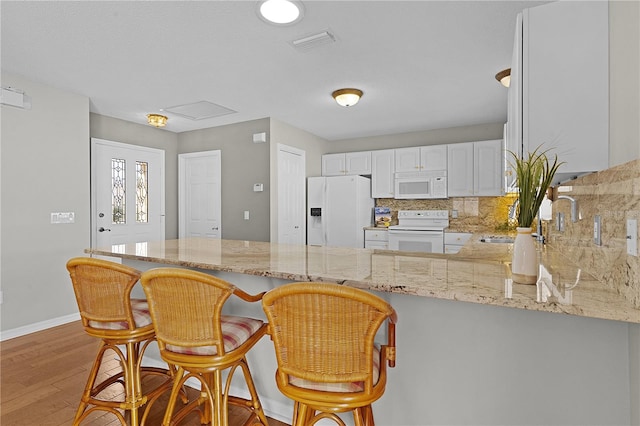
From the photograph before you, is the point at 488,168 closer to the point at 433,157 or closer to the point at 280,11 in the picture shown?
the point at 433,157

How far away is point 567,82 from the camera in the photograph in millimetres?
1479

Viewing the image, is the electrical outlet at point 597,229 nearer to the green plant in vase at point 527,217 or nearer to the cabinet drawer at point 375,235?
the green plant in vase at point 527,217

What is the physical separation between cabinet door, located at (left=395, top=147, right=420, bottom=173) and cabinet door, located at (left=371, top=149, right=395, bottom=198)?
9cm

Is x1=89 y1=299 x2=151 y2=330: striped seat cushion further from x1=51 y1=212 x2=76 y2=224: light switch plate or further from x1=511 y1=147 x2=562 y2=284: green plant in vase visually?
x1=51 y1=212 x2=76 y2=224: light switch plate

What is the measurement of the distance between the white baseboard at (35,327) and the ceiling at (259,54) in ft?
6.97

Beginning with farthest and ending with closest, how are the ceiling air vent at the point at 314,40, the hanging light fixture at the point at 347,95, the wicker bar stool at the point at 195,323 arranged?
the hanging light fixture at the point at 347,95, the ceiling air vent at the point at 314,40, the wicker bar stool at the point at 195,323

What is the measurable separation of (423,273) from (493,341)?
35 cm

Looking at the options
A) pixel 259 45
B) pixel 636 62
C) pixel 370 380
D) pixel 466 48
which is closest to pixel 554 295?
pixel 370 380

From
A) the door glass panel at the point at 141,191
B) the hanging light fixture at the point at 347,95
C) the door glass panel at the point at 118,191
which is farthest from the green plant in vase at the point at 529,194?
the door glass panel at the point at 141,191

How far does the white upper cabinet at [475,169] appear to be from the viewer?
15.1ft

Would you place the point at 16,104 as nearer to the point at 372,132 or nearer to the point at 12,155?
the point at 12,155

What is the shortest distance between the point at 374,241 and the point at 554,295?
4.16 metres

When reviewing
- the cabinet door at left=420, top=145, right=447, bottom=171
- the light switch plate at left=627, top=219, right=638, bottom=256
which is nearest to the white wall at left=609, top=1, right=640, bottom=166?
the light switch plate at left=627, top=219, right=638, bottom=256

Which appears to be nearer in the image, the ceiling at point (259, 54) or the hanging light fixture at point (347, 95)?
the ceiling at point (259, 54)
